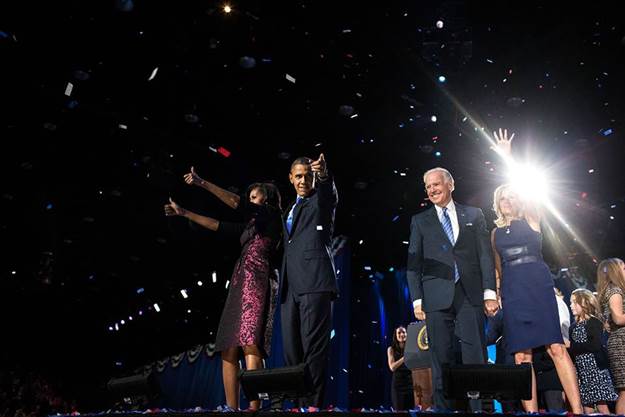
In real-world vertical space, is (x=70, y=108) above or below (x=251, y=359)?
above

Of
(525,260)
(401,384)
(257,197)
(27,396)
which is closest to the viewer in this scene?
(525,260)

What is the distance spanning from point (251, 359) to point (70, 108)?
4358mm

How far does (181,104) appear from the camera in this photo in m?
6.71

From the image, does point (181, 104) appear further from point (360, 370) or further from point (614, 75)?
point (360, 370)

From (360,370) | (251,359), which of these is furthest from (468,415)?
(360,370)

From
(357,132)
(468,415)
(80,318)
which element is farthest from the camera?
(80,318)

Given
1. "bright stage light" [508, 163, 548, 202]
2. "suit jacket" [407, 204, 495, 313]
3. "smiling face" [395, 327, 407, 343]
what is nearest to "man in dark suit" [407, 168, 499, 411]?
"suit jacket" [407, 204, 495, 313]

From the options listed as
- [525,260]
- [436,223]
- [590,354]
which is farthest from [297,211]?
[590,354]

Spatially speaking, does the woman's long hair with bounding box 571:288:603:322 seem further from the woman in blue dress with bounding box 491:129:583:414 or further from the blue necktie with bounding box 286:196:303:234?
the blue necktie with bounding box 286:196:303:234

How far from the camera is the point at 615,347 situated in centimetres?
452

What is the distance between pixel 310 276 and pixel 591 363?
289 cm

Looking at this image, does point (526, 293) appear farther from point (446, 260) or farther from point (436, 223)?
point (436, 223)

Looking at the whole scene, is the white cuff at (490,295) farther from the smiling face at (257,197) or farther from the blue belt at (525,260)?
the smiling face at (257,197)

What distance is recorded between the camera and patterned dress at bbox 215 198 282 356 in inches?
143
